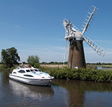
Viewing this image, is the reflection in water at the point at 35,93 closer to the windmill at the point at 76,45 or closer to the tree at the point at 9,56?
the windmill at the point at 76,45

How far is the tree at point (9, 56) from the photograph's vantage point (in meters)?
53.9

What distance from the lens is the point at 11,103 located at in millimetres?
10883

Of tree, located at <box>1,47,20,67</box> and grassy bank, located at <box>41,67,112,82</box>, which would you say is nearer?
grassy bank, located at <box>41,67,112,82</box>

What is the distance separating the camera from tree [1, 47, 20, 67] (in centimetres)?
5388

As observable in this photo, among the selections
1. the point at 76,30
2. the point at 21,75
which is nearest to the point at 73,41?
the point at 76,30

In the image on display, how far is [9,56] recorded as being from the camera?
54.3m

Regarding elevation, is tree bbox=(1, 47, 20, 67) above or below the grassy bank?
above

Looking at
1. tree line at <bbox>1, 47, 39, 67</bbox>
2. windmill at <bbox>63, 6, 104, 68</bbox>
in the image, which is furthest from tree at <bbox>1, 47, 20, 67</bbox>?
windmill at <bbox>63, 6, 104, 68</bbox>

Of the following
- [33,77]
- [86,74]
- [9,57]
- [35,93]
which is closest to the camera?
[35,93]

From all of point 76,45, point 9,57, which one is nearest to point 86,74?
point 76,45

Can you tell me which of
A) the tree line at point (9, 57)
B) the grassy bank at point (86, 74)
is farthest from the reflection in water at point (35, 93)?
the tree line at point (9, 57)

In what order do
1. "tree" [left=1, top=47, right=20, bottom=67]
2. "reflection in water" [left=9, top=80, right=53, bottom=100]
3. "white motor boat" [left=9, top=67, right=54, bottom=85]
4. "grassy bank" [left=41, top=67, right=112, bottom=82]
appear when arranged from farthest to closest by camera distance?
"tree" [left=1, top=47, right=20, bottom=67]
"grassy bank" [left=41, top=67, right=112, bottom=82]
"white motor boat" [left=9, top=67, right=54, bottom=85]
"reflection in water" [left=9, top=80, right=53, bottom=100]

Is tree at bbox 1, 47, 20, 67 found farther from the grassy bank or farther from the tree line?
the grassy bank

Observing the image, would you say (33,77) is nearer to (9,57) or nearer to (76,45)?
(76,45)
